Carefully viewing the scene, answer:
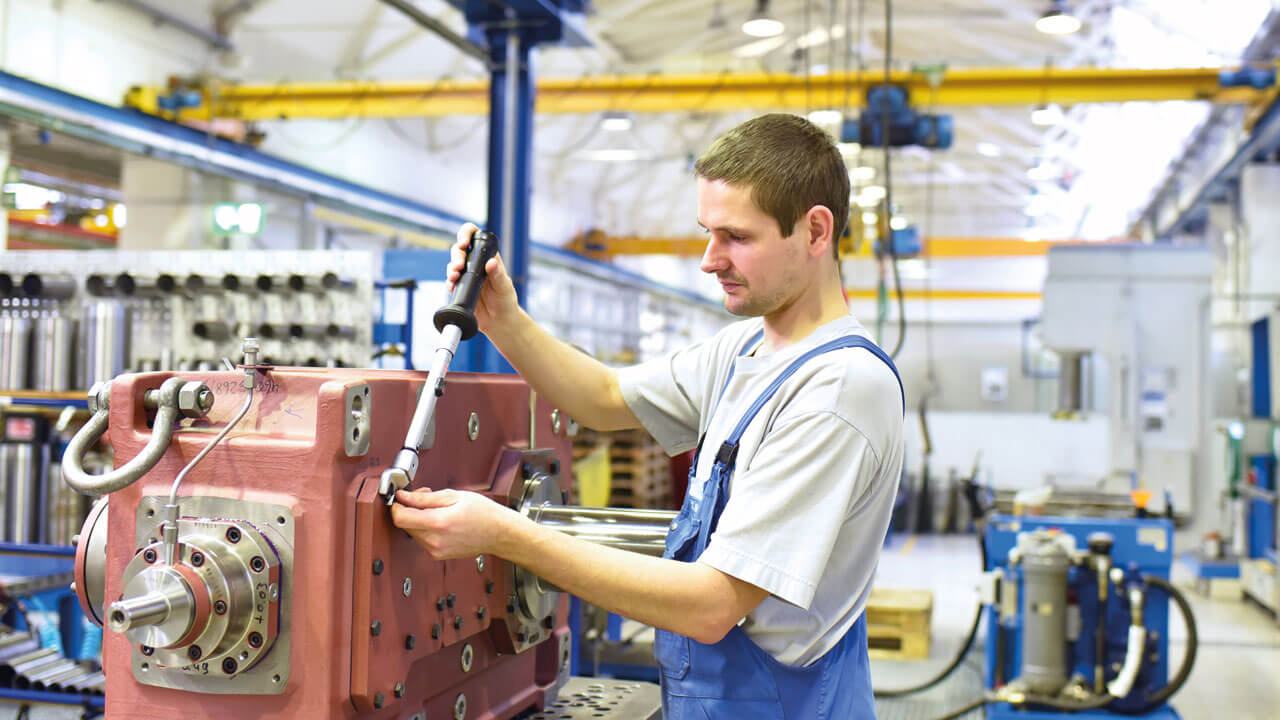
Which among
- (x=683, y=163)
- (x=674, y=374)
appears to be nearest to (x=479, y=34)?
(x=674, y=374)

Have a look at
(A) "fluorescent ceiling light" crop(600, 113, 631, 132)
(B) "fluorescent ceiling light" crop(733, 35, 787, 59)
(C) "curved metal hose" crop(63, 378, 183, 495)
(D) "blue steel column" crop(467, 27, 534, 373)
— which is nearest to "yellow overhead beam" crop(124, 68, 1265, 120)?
→ (A) "fluorescent ceiling light" crop(600, 113, 631, 132)

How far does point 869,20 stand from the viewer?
8.80 meters

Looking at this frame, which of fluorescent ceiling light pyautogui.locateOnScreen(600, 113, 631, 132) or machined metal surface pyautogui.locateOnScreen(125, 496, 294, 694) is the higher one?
fluorescent ceiling light pyautogui.locateOnScreen(600, 113, 631, 132)

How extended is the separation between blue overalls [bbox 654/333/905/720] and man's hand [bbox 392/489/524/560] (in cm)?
24

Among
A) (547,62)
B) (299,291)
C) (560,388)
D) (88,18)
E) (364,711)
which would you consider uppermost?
(547,62)

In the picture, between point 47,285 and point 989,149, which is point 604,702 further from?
point 989,149

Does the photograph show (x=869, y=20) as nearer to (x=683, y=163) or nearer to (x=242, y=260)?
(x=683, y=163)

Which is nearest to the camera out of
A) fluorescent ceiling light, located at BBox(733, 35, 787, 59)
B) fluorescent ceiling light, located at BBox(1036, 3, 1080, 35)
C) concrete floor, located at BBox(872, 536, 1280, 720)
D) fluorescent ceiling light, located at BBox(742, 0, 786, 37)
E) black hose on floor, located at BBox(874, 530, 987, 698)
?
black hose on floor, located at BBox(874, 530, 987, 698)

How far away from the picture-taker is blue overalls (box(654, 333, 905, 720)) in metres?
1.10

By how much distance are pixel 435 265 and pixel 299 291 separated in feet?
1.41

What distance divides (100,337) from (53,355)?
0.15 metres

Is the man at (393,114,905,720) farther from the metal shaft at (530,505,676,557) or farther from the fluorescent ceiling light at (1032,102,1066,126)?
the fluorescent ceiling light at (1032,102,1066,126)

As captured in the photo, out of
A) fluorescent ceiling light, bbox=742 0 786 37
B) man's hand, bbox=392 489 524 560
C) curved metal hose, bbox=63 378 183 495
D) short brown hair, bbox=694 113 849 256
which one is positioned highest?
fluorescent ceiling light, bbox=742 0 786 37

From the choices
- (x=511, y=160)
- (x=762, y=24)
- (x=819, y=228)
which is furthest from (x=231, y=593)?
(x=762, y=24)
